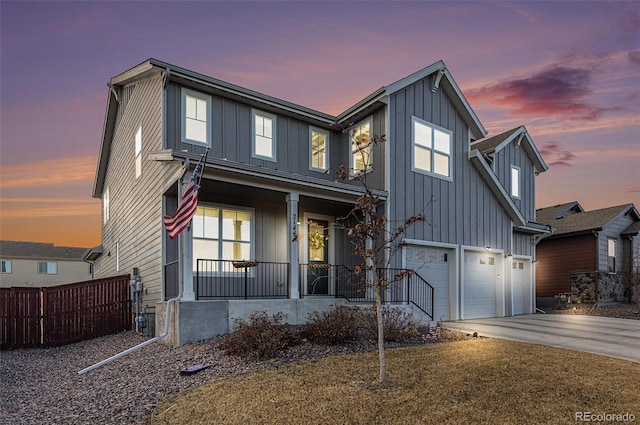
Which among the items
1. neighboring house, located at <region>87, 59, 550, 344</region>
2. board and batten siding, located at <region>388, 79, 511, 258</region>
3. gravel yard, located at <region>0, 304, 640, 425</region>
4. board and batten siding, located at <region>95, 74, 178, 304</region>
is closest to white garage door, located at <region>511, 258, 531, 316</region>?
neighboring house, located at <region>87, 59, 550, 344</region>

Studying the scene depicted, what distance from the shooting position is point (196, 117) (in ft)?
35.3

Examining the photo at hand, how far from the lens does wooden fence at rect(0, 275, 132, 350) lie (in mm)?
10789

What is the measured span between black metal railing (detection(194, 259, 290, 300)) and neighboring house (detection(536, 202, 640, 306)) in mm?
14268

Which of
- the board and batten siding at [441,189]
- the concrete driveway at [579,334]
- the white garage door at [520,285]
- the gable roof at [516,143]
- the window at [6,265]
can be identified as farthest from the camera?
the window at [6,265]

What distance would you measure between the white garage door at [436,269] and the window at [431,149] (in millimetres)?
2434

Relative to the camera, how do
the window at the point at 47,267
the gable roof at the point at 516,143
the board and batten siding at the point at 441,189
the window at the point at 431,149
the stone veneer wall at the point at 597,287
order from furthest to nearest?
the window at the point at 47,267
the stone veneer wall at the point at 597,287
the gable roof at the point at 516,143
the window at the point at 431,149
the board and batten siding at the point at 441,189

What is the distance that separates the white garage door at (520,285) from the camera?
50.2ft

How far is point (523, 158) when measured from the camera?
17.3 meters

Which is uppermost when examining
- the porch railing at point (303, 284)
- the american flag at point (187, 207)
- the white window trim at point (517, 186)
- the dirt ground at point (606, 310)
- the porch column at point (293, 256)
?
the white window trim at point (517, 186)

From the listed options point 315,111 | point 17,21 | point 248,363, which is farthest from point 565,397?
point 17,21

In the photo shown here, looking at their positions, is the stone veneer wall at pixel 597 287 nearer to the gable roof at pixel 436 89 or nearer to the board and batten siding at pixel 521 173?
the board and batten siding at pixel 521 173

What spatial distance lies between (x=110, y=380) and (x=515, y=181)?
15.9 m

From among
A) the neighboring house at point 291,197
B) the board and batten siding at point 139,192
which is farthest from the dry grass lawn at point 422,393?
the board and batten siding at point 139,192

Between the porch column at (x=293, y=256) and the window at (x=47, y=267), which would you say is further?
the window at (x=47, y=267)
